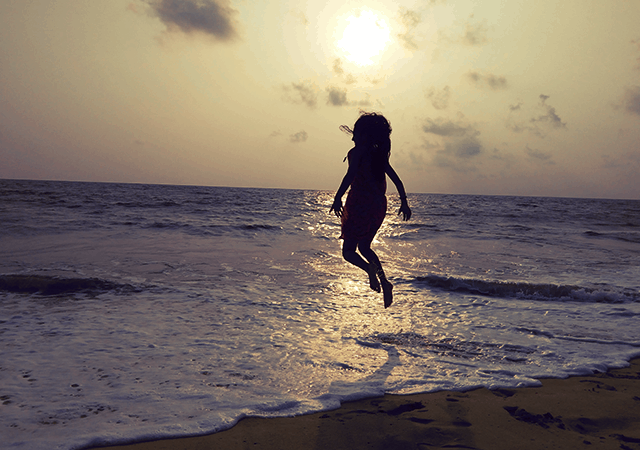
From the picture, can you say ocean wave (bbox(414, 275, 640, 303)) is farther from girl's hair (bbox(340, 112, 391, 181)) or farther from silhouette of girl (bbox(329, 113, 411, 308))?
girl's hair (bbox(340, 112, 391, 181))

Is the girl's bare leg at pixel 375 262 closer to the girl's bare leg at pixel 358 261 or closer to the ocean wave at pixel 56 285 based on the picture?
the girl's bare leg at pixel 358 261

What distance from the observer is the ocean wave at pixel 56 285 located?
5668 mm

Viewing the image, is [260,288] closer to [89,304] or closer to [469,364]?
[89,304]

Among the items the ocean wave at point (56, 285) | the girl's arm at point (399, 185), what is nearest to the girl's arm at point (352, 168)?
the girl's arm at point (399, 185)

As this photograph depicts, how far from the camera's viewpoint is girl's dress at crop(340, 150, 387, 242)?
4285 mm

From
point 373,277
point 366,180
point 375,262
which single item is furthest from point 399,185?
point 373,277

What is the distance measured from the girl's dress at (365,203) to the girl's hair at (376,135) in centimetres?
10

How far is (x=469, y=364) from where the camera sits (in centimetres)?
347

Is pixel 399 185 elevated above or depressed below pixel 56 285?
above

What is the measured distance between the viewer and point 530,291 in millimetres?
6688

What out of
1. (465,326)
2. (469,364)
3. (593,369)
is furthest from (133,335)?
(593,369)

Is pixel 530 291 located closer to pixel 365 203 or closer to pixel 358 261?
pixel 358 261

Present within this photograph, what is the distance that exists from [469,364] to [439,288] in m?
3.40

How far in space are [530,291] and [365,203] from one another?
4153 mm
